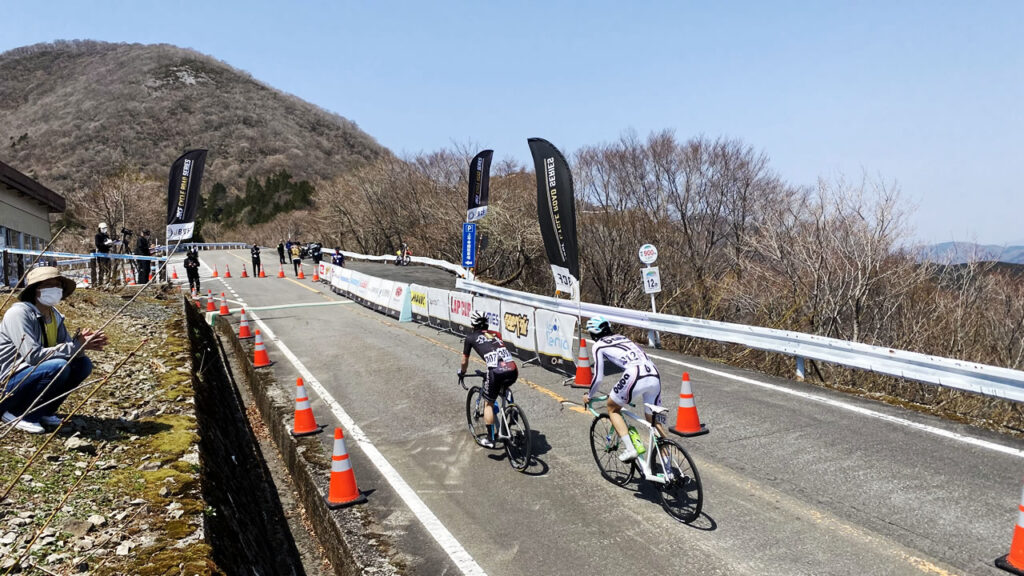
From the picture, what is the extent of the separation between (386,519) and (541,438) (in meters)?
2.66

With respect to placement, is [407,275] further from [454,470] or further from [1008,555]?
[1008,555]

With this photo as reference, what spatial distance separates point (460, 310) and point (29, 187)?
15.6m

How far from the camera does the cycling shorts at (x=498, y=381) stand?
23.9 feet

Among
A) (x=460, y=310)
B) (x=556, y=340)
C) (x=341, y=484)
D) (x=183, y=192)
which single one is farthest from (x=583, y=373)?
(x=183, y=192)

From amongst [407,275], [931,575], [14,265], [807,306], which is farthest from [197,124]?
[931,575]

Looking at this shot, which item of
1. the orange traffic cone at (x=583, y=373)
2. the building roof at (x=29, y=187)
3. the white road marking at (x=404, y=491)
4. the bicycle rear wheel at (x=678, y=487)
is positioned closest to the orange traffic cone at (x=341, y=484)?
the white road marking at (x=404, y=491)

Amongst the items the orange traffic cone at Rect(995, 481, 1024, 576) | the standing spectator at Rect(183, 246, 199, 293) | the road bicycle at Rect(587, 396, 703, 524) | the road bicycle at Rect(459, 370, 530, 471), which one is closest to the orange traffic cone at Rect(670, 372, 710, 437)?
the road bicycle at Rect(587, 396, 703, 524)

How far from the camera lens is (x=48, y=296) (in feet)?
18.3

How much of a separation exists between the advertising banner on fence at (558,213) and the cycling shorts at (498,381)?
570cm

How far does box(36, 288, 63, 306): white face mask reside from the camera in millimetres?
5566

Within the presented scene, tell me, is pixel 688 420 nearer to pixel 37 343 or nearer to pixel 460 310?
pixel 37 343

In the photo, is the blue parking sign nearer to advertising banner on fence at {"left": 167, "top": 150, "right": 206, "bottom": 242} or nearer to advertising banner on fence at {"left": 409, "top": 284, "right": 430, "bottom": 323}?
advertising banner on fence at {"left": 409, "top": 284, "right": 430, "bottom": 323}

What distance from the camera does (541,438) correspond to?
26.5ft

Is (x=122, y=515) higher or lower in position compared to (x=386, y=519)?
higher
